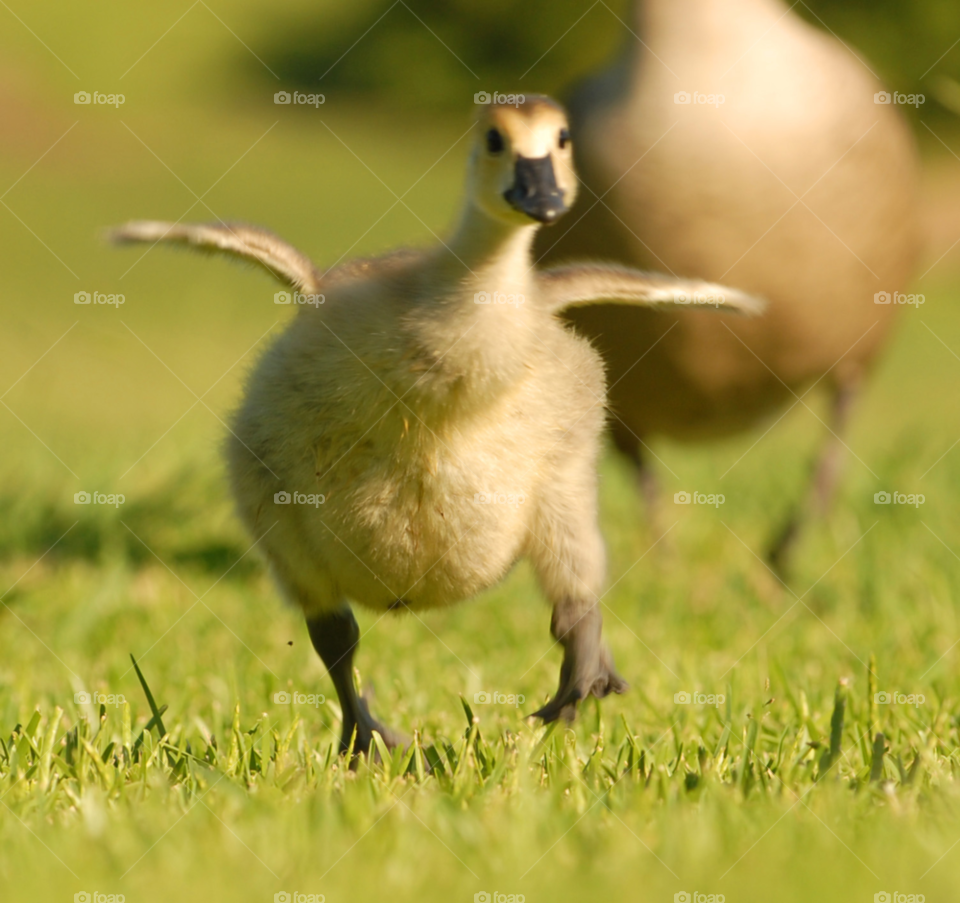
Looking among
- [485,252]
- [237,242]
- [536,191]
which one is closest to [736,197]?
[485,252]

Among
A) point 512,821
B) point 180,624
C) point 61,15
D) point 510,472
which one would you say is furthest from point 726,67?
point 61,15

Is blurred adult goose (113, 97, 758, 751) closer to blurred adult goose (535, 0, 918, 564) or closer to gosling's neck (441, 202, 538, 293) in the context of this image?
gosling's neck (441, 202, 538, 293)

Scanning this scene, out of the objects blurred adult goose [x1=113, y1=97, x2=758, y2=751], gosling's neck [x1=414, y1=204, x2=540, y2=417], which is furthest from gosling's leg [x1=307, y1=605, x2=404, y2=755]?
gosling's neck [x1=414, y1=204, x2=540, y2=417]

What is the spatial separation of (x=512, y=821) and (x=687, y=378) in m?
2.34

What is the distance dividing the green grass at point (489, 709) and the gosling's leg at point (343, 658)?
0.32 ft

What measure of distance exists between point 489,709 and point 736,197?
5.80ft

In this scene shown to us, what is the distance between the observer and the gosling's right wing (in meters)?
2.53

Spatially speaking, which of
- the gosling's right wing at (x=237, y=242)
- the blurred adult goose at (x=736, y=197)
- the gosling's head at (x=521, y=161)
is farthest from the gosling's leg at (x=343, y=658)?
the blurred adult goose at (x=736, y=197)

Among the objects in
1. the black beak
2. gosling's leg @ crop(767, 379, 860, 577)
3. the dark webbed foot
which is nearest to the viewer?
the black beak

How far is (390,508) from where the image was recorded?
8.47 ft

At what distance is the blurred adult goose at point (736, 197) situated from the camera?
3922mm

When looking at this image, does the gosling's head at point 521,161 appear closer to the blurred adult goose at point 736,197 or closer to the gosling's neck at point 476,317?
the gosling's neck at point 476,317

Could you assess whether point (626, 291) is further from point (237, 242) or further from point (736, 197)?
point (736, 197)

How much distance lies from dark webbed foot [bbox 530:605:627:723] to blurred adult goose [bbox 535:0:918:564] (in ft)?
4.09
